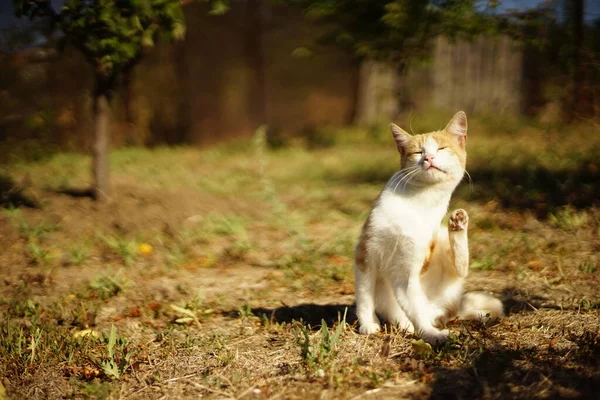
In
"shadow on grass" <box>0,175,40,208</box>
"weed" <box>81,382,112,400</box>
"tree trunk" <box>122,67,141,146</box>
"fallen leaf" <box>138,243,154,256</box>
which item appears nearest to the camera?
"weed" <box>81,382,112,400</box>

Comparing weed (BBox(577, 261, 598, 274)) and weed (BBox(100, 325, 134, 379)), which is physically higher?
weed (BBox(577, 261, 598, 274))

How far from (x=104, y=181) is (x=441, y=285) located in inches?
142

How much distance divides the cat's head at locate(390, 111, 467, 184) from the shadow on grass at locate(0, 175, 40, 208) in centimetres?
379

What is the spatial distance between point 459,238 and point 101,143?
12.2ft

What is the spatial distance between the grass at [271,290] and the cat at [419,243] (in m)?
0.13

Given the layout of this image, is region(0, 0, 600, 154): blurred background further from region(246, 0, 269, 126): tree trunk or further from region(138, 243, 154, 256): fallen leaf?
region(138, 243, 154, 256): fallen leaf

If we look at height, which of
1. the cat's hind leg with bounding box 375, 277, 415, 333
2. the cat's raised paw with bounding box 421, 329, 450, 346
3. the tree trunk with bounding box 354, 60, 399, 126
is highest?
the tree trunk with bounding box 354, 60, 399, 126

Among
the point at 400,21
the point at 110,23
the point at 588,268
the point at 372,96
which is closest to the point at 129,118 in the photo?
the point at 372,96

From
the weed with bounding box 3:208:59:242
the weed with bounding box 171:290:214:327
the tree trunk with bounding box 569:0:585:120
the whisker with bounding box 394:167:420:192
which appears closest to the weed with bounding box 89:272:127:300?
the weed with bounding box 171:290:214:327

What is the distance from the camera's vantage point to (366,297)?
2928 mm

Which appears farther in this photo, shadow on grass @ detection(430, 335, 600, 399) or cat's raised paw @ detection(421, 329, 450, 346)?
cat's raised paw @ detection(421, 329, 450, 346)

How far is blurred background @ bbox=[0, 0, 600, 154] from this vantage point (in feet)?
21.8

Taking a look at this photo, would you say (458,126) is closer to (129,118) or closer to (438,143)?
(438,143)

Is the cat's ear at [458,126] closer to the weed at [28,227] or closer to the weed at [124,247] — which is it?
the weed at [124,247]
